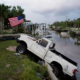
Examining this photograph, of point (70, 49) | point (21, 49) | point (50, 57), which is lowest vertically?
point (70, 49)

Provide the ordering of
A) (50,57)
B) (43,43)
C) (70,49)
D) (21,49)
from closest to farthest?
1. (50,57)
2. (43,43)
3. (21,49)
4. (70,49)

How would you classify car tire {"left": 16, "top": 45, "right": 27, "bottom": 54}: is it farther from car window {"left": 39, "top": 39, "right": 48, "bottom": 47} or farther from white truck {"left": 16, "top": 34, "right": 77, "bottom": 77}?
car window {"left": 39, "top": 39, "right": 48, "bottom": 47}

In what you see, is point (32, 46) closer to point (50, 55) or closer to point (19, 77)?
point (50, 55)

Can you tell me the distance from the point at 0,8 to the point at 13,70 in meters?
19.0

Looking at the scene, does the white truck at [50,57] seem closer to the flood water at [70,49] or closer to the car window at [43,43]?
the car window at [43,43]

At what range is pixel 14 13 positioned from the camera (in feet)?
89.0

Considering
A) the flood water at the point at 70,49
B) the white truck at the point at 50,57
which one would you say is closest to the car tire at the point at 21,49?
the white truck at the point at 50,57

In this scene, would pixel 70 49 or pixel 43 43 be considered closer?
pixel 43 43

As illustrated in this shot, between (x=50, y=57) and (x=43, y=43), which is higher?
(x=43, y=43)

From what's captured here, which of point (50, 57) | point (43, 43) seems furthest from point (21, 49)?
point (50, 57)

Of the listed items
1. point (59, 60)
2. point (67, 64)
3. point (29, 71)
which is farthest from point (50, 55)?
point (29, 71)

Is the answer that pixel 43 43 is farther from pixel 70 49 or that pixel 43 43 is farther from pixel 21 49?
pixel 70 49

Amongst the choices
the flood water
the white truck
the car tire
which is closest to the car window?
the white truck

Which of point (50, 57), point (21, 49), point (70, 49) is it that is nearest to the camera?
point (50, 57)
